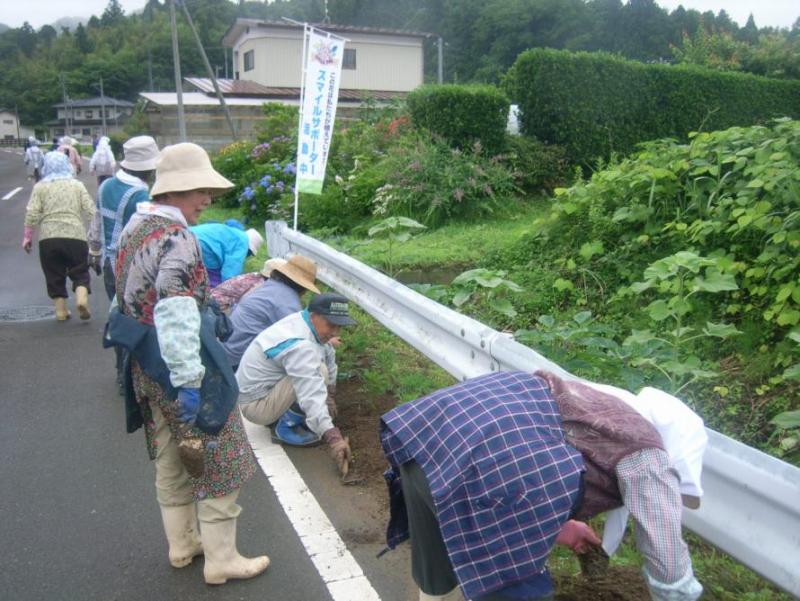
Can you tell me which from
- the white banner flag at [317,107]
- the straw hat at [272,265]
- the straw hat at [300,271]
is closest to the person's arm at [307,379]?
the straw hat at [300,271]

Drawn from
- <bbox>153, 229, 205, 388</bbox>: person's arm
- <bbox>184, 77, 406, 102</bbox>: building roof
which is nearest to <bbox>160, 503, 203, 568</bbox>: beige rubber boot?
<bbox>153, 229, 205, 388</bbox>: person's arm

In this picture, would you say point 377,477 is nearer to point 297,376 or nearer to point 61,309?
point 297,376

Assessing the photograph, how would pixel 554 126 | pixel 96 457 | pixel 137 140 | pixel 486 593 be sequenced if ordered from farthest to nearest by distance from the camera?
pixel 554 126 < pixel 137 140 < pixel 96 457 < pixel 486 593

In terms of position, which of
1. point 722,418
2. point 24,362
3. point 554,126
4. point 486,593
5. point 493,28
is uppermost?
point 493,28

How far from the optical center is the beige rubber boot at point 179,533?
11.3 ft

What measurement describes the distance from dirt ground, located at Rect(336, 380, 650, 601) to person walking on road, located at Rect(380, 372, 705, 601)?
2.92 ft

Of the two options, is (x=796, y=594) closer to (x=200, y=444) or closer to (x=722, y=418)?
(x=722, y=418)

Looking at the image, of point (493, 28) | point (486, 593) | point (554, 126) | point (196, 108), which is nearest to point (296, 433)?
point (486, 593)

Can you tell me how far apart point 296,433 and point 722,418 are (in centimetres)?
251

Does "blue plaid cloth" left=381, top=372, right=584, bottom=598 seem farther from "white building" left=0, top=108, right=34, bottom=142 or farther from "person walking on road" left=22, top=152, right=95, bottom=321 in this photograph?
"white building" left=0, top=108, right=34, bottom=142

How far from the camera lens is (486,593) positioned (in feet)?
7.14

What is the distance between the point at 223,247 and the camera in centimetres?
601

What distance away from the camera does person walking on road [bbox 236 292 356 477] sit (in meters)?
4.09

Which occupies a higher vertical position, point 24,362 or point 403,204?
point 403,204
